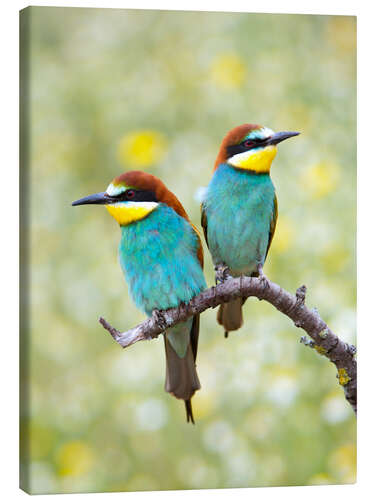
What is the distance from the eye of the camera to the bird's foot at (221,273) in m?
→ 3.17

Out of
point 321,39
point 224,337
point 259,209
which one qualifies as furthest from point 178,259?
point 321,39

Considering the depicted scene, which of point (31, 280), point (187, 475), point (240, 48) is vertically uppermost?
point (240, 48)

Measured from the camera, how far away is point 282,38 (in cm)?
349

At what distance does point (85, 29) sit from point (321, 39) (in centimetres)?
100

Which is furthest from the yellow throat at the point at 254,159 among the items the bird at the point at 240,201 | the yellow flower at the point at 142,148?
the yellow flower at the point at 142,148

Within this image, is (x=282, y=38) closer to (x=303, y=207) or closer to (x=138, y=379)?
(x=303, y=207)

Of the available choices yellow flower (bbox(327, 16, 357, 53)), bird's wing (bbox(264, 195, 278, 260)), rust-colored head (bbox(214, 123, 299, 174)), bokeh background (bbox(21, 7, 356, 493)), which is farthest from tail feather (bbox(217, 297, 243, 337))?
yellow flower (bbox(327, 16, 357, 53))

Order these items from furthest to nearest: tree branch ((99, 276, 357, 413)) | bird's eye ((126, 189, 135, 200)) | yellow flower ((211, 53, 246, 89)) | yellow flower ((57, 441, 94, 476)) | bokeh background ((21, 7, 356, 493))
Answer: yellow flower ((211, 53, 246, 89)) → bokeh background ((21, 7, 356, 493)) → yellow flower ((57, 441, 94, 476)) → bird's eye ((126, 189, 135, 200)) → tree branch ((99, 276, 357, 413))

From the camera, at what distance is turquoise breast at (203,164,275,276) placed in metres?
3.16

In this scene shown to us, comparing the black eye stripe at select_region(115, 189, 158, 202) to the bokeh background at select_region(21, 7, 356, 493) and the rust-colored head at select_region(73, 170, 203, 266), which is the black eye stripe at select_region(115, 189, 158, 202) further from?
the bokeh background at select_region(21, 7, 356, 493)

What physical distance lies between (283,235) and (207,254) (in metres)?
0.39

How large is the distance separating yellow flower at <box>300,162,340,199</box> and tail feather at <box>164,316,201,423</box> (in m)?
0.90

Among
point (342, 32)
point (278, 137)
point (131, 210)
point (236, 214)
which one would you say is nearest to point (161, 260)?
point (131, 210)

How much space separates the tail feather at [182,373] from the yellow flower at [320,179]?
90 cm
